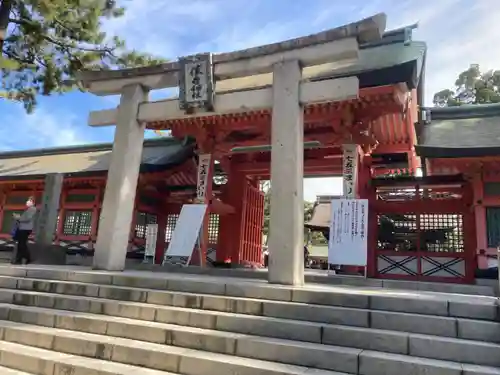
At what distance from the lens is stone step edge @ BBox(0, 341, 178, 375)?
3672 millimetres

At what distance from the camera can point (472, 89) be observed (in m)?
28.2

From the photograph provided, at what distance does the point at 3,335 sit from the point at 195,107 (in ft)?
15.2

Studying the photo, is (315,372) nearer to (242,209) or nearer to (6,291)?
(6,291)

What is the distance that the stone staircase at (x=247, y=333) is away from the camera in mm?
3406

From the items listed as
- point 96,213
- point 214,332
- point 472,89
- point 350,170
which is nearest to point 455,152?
point 350,170

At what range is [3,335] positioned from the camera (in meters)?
4.64

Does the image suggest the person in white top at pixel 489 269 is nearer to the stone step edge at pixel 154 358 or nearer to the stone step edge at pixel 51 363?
the stone step edge at pixel 154 358

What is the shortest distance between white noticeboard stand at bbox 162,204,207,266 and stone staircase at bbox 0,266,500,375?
11.8ft

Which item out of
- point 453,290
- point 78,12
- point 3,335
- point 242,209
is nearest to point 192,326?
point 3,335

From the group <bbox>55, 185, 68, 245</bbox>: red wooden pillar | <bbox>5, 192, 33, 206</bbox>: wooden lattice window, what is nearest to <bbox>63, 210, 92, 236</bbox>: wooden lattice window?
<bbox>55, 185, 68, 245</bbox>: red wooden pillar

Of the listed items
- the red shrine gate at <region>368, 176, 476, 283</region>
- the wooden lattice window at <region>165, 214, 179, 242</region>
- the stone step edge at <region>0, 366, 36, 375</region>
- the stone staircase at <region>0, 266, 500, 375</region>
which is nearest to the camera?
the stone staircase at <region>0, 266, 500, 375</region>

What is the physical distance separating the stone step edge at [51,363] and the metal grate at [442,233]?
7.98 meters

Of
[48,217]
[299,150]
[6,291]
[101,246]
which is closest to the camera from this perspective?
[6,291]

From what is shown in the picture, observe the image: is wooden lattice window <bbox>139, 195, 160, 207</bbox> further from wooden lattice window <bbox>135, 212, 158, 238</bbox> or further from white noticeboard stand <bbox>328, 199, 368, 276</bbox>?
white noticeboard stand <bbox>328, 199, 368, 276</bbox>
